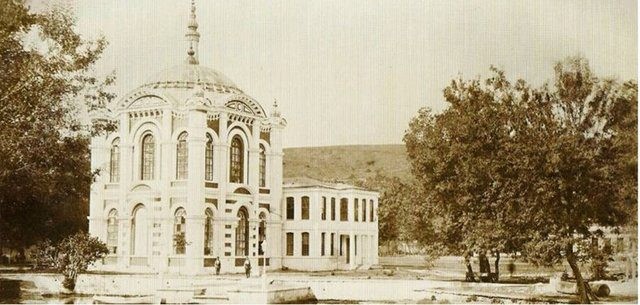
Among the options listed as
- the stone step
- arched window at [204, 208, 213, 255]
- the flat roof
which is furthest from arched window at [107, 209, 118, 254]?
the flat roof

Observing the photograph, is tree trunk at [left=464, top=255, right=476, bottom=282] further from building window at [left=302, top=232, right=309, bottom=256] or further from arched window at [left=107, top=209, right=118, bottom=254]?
arched window at [left=107, top=209, right=118, bottom=254]

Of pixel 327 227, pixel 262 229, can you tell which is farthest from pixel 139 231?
pixel 327 227

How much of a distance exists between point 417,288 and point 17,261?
5482 mm

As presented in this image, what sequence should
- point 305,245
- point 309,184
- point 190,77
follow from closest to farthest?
point 190,77, point 305,245, point 309,184

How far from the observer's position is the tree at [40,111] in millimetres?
13188

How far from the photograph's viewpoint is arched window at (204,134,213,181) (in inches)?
590

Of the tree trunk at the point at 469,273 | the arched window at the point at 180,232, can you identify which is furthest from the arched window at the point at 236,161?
the tree trunk at the point at 469,273

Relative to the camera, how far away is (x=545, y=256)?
12.9 meters

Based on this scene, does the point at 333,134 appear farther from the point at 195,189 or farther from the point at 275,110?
the point at 195,189

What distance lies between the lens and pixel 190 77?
46.9 ft

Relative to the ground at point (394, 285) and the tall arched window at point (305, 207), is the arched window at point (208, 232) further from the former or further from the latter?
the tall arched window at point (305, 207)

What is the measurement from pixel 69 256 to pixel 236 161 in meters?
3.09

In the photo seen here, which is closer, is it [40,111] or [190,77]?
[40,111]

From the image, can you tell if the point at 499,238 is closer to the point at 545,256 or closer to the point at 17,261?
the point at 545,256
